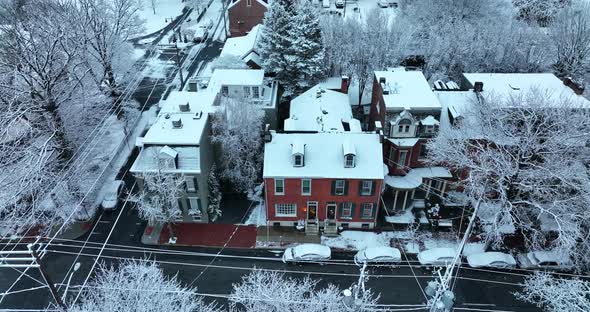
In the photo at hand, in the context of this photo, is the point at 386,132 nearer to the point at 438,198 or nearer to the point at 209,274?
the point at 438,198

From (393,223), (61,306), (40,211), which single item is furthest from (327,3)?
(61,306)

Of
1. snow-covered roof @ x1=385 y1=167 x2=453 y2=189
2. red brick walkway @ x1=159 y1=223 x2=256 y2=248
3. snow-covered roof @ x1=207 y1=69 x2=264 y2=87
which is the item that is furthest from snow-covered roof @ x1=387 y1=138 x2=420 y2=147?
snow-covered roof @ x1=207 y1=69 x2=264 y2=87

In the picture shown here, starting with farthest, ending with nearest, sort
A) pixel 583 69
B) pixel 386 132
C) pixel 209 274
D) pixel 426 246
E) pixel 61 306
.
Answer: pixel 583 69
pixel 386 132
pixel 426 246
pixel 209 274
pixel 61 306

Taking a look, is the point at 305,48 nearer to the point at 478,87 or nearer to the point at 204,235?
the point at 478,87

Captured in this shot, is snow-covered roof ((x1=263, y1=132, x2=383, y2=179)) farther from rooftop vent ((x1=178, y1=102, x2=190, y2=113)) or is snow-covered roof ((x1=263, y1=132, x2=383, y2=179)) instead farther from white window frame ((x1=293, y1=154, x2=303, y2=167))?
rooftop vent ((x1=178, y1=102, x2=190, y2=113))

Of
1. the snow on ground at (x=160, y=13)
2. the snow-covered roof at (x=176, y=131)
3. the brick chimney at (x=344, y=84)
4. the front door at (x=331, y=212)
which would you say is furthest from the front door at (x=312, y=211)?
the snow on ground at (x=160, y=13)

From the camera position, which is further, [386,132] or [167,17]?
[167,17]

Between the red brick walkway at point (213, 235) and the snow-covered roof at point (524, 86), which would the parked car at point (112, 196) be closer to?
the red brick walkway at point (213, 235)
